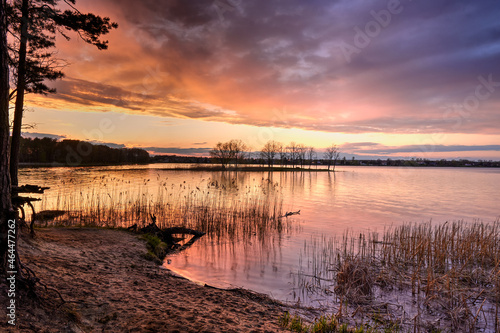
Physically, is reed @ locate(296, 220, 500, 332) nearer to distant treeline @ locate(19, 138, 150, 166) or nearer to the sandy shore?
the sandy shore

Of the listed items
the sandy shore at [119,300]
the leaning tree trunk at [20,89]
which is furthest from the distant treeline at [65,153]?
the sandy shore at [119,300]

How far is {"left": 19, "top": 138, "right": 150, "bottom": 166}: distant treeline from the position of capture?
11319 cm

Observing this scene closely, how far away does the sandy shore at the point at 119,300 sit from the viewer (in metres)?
4.32

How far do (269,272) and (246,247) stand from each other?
Answer: 3.06 meters

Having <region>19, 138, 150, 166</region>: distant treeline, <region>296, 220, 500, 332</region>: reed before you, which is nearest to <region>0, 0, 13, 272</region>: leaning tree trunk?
<region>296, 220, 500, 332</region>: reed

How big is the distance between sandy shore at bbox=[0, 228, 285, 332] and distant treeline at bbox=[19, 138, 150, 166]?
123681 mm

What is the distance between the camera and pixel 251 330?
4.96m

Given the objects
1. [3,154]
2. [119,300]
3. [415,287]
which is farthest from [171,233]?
[415,287]

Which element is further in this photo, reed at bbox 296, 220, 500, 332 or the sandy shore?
reed at bbox 296, 220, 500, 332

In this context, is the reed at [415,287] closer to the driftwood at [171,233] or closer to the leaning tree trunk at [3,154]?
the driftwood at [171,233]

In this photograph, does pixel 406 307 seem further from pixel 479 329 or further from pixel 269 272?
pixel 269 272

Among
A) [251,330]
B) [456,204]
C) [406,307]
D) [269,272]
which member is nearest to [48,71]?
[269,272]

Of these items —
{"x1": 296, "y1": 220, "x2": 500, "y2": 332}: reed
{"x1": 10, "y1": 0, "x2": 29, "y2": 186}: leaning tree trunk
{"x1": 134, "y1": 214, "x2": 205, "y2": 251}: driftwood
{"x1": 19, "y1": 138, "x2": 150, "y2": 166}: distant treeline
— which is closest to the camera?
{"x1": 296, "y1": 220, "x2": 500, "y2": 332}: reed

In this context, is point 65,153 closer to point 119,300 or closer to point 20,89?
point 20,89
